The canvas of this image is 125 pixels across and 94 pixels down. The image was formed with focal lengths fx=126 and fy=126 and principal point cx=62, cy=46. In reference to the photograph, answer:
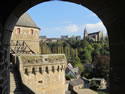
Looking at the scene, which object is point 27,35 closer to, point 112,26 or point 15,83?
point 15,83

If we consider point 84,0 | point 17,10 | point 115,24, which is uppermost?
point 84,0

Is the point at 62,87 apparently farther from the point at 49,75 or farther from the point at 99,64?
the point at 99,64

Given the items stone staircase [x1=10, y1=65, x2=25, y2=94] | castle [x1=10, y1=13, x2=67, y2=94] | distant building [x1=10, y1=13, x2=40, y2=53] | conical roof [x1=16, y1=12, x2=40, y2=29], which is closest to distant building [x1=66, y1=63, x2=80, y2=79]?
distant building [x1=10, y1=13, x2=40, y2=53]

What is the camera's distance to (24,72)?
32.1ft

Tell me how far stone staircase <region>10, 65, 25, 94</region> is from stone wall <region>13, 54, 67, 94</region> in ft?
1.54

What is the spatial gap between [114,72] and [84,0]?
6.11 ft

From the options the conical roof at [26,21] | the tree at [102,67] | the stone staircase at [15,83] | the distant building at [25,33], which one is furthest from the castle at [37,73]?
the tree at [102,67]

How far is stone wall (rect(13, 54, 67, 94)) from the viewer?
9.84 m

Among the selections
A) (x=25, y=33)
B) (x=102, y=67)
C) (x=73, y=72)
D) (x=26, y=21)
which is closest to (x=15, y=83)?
(x=25, y=33)

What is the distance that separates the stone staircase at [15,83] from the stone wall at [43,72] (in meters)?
0.47

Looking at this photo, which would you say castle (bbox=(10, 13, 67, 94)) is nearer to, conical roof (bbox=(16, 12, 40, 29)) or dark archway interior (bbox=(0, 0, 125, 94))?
dark archway interior (bbox=(0, 0, 125, 94))

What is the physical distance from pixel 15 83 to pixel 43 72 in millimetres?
2295

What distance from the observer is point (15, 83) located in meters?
9.14

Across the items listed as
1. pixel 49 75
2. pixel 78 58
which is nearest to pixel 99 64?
pixel 78 58
